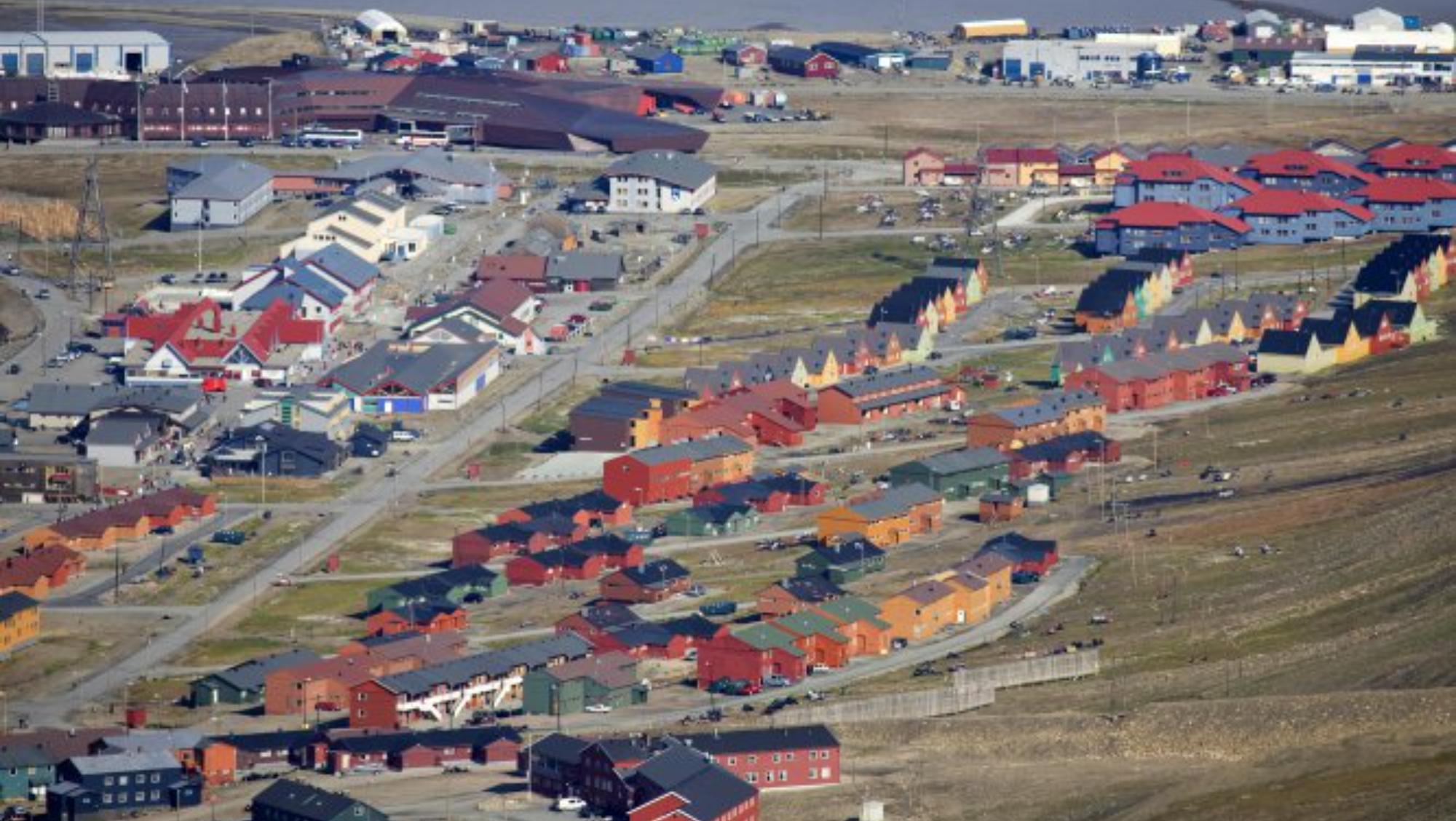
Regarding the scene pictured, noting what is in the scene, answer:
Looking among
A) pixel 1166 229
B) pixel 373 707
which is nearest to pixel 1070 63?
pixel 1166 229

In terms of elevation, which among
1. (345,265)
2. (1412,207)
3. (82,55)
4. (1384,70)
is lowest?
(345,265)

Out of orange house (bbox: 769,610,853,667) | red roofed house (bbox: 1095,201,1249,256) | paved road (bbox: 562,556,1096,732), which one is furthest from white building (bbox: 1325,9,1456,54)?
orange house (bbox: 769,610,853,667)

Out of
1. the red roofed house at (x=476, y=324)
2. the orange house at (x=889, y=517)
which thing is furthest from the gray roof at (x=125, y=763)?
the red roofed house at (x=476, y=324)

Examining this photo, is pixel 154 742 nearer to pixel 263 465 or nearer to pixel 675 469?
pixel 263 465

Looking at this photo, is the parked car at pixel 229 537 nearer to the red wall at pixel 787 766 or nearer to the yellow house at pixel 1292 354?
the red wall at pixel 787 766

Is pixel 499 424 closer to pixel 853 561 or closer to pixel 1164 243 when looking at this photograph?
pixel 853 561

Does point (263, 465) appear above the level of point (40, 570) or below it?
above

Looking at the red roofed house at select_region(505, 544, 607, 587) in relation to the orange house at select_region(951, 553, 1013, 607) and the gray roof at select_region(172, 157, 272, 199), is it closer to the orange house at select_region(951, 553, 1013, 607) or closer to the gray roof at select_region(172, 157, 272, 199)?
the orange house at select_region(951, 553, 1013, 607)

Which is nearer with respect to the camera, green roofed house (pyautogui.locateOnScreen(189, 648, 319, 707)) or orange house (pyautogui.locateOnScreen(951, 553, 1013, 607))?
green roofed house (pyautogui.locateOnScreen(189, 648, 319, 707))
